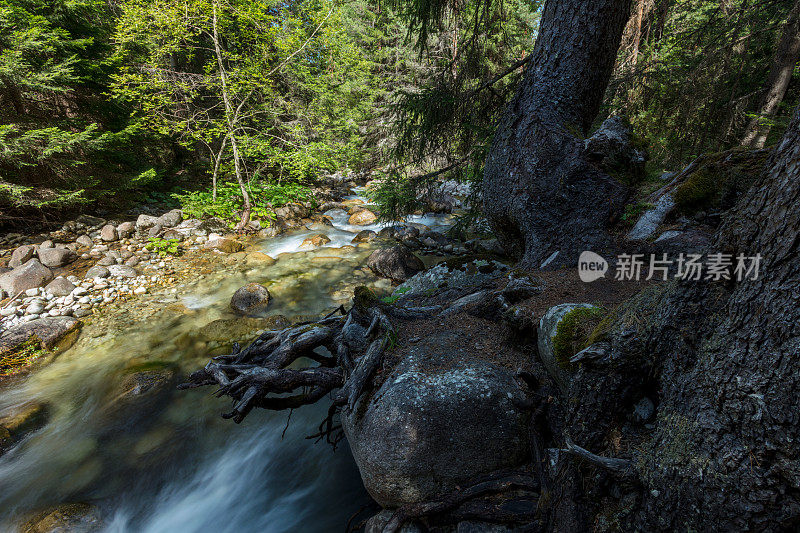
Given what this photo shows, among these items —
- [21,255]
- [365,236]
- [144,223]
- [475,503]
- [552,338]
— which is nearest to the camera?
[475,503]

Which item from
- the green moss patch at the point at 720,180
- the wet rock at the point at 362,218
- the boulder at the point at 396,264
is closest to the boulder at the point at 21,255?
the boulder at the point at 396,264

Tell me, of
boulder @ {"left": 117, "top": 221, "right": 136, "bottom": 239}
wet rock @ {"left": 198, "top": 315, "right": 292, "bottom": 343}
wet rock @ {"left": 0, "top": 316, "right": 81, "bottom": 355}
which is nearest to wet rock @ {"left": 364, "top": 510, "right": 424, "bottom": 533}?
wet rock @ {"left": 198, "top": 315, "right": 292, "bottom": 343}

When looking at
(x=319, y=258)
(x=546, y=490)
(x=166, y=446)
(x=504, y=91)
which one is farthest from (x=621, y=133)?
(x=319, y=258)

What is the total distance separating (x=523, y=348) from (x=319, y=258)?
7920 mm

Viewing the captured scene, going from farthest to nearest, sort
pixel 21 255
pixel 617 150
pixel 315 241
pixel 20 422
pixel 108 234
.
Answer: pixel 315 241
pixel 108 234
pixel 21 255
pixel 20 422
pixel 617 150

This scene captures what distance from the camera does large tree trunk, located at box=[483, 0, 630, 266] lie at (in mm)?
3568

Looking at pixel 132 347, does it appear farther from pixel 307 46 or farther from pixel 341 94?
pixel 341 94

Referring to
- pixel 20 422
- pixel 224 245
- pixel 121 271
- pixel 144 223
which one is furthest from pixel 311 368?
pixel 144 223

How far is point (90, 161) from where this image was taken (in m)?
9.05

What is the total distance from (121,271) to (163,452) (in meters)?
5.95

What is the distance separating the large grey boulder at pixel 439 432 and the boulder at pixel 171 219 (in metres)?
11.1

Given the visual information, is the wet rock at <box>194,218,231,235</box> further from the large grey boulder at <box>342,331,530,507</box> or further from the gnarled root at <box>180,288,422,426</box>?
the large grey boulder at <box>342,331,530,507</box>

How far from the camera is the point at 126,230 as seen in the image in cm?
970

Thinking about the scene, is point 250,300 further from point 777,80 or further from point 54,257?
point 777,80
